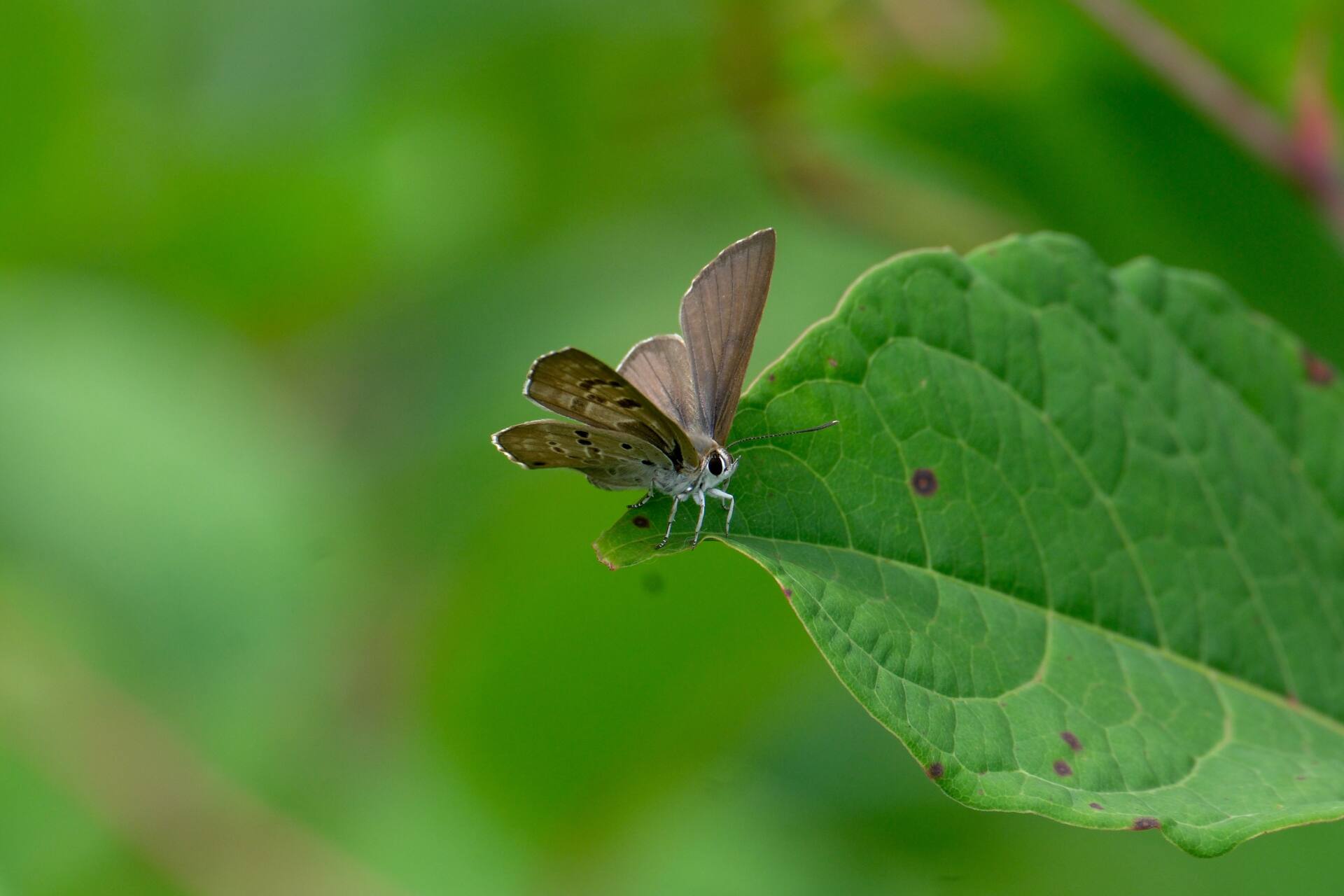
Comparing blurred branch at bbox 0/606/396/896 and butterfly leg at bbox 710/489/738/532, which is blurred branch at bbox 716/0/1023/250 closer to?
butterfly leg at bbox 710/489/738/532

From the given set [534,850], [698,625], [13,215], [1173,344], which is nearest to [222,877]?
[534,850]

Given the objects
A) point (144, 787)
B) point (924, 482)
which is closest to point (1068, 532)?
point (924, 482)

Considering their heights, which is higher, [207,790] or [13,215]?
[13,215]

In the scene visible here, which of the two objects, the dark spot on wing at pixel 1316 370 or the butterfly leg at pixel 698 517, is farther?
the dark spot on wing at pixel 1316 370

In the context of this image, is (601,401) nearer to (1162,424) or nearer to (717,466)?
(717,466)

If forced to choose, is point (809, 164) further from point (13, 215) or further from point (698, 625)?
point (13, 215)

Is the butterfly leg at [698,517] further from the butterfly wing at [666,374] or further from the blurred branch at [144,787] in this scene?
the blurred branch at [144,787]

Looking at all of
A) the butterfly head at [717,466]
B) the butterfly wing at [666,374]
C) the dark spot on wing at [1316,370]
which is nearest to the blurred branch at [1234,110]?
the dark spot on wing at [1316,370]
